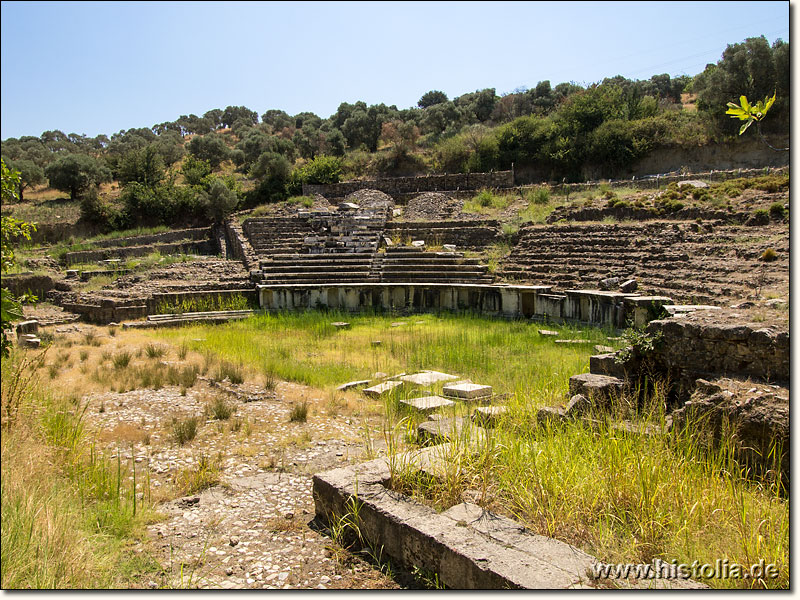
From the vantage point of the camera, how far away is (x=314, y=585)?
11.7 ft

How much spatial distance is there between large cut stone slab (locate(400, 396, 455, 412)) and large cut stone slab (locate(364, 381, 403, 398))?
68 cm

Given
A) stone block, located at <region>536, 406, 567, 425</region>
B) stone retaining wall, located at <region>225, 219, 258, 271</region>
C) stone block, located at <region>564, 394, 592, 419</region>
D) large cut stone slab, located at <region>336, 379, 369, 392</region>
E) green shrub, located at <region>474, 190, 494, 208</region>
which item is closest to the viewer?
stone block, located at <region>536, 406, 567, 425</region>

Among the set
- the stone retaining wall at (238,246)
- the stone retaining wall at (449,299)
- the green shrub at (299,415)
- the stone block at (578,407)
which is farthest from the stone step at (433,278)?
the stone block at (578,407)

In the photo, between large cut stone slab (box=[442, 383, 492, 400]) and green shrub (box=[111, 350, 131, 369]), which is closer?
large cut stone slab (box=[442, 383, 492, 400])

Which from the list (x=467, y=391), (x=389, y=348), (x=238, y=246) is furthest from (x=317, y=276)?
(x=467, y=391)

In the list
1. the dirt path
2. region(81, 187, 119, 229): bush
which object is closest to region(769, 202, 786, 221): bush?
the dirt path

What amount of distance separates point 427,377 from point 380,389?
3.19 ft

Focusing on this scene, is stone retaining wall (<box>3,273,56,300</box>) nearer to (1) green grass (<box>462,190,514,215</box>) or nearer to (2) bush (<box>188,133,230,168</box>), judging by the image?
(1) green grass (<box>462,190,514,215</box>)

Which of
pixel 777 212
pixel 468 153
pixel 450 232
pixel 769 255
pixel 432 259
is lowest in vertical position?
pixel 432 259

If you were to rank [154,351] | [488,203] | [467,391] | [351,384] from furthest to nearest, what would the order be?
[488,203] < [154,351] < [351,384] < [467,391]

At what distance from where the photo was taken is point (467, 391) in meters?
7.68

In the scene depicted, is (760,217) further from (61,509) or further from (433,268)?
(61,509)

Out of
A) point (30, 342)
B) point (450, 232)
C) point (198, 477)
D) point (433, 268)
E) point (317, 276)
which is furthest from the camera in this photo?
point (450, 232)

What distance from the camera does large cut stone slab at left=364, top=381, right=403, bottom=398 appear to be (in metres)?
8.14
